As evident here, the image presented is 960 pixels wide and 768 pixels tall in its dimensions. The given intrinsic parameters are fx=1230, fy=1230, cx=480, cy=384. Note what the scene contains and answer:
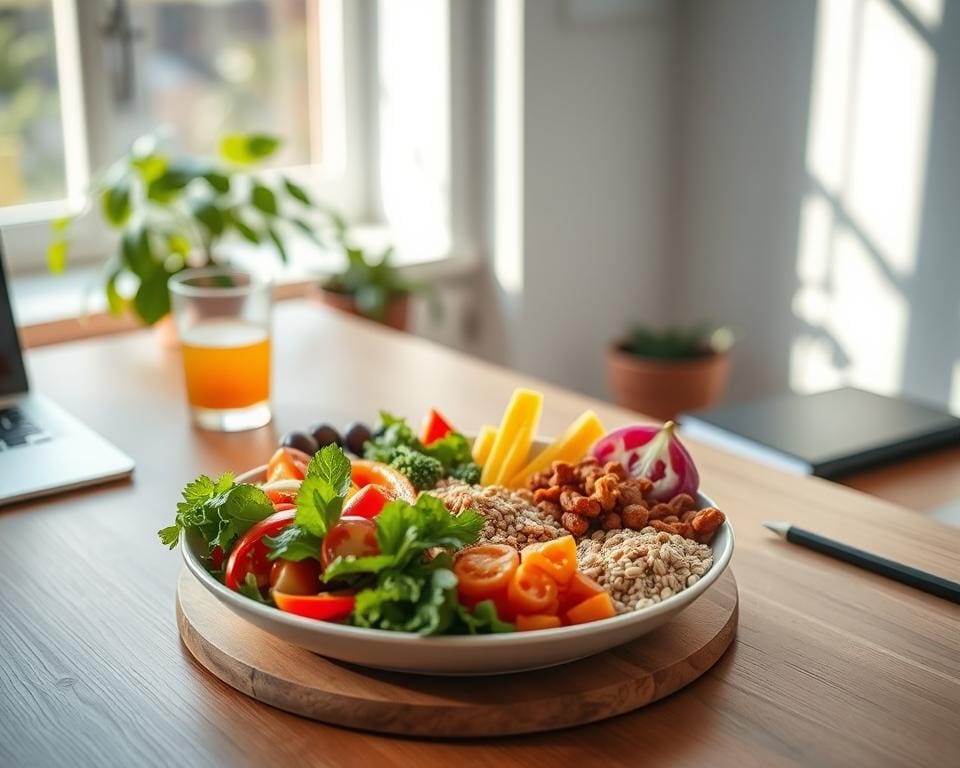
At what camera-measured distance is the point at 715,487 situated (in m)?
1.21

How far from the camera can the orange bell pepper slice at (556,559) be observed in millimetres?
812

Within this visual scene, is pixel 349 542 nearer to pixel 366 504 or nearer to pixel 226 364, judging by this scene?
pixel 366 504

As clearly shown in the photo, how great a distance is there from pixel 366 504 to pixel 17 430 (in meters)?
0.63

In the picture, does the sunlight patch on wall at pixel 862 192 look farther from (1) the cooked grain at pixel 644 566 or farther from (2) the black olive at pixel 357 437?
(1) the cooked grain at pixel 644 566

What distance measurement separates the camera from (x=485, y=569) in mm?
821

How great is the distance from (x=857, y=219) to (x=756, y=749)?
2.18m

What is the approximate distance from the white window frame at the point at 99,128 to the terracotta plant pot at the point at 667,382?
0.80 m

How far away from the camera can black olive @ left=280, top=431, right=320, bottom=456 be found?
1189 mm

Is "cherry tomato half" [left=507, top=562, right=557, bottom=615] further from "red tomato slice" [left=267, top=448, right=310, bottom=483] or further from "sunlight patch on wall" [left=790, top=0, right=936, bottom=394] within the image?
"sunlight patch on wall" [left=790, top=0, right=936, bottom=394]

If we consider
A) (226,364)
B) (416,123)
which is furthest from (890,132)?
(226,364)

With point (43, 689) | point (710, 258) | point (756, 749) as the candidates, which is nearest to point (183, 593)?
point (43, 689)

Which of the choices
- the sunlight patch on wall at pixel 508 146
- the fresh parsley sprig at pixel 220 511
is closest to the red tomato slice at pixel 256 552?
the fresh parsley sprig at pixel 220 511

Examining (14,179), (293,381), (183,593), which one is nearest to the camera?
(183,593)

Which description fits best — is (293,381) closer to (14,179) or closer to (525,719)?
(525,719)
